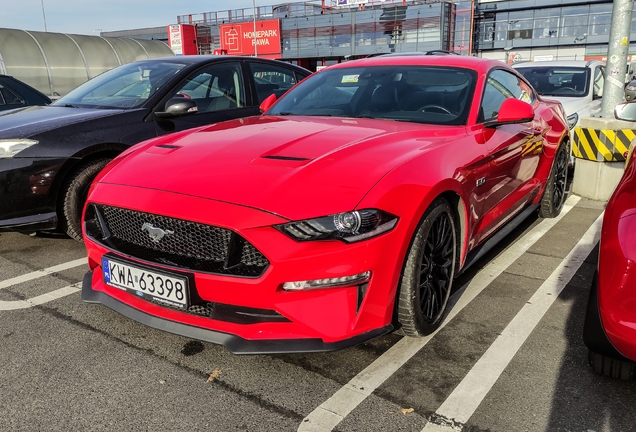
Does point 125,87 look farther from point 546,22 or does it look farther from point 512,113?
Answer: point 546,22

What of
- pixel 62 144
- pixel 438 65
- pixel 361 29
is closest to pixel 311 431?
pixel 438 65

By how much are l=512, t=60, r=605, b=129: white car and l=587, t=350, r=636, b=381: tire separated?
6376 millimetres

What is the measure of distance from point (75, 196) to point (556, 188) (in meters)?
4.34

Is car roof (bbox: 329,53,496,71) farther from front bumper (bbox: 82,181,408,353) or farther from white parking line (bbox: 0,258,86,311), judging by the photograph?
white parking line (bbox: 0,258,86,311)

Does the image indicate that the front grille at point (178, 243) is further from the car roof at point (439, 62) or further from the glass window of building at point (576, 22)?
the glass window of building at point (576, 22)

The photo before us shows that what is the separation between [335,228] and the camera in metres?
2.24

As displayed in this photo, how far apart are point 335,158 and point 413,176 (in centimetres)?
38

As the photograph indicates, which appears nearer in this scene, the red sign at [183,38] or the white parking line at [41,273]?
the white parking line at [41,273]

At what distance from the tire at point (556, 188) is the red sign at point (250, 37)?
4923 centimetres

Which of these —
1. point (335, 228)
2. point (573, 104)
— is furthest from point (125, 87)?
point (573, 104)

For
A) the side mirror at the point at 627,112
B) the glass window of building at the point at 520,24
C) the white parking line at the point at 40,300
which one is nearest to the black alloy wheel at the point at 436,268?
the side mirror at the point at 627,112

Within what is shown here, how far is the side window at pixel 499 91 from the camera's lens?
11.8 ft

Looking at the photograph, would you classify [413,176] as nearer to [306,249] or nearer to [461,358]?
[306,249]

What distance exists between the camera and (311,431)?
211 centimetres
